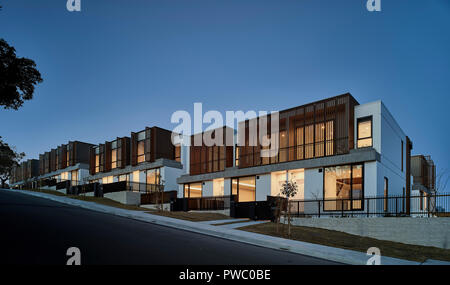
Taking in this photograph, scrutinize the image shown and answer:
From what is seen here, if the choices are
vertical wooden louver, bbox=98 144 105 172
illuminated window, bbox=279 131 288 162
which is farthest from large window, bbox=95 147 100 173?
illuminated window, bbox=279 131 288 162

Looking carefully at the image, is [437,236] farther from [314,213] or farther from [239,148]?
[239,148]

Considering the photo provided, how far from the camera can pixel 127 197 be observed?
3045 cm

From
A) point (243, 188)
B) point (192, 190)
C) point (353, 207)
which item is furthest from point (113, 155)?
point (353, 207)

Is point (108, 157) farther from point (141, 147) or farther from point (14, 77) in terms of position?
point (14, 77)

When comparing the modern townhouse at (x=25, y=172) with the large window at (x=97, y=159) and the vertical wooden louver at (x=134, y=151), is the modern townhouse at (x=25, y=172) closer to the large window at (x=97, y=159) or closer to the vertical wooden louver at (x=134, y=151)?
the large window at (x=97, y=159)

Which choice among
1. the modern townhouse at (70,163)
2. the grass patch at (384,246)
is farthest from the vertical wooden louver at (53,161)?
the grass patch at (384,246)

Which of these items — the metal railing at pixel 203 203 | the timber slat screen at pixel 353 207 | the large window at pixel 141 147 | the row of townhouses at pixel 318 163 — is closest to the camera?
the timber slat screen at pixel 353 207

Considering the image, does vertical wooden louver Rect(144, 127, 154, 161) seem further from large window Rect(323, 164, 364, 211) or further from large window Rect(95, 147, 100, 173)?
large window Rect(323, 164, 364, 211)

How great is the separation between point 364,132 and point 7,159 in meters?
57.4

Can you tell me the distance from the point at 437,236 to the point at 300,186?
10540 mm

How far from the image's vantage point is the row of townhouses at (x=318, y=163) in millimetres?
20281

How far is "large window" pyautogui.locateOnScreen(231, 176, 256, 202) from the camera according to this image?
89.9ft
